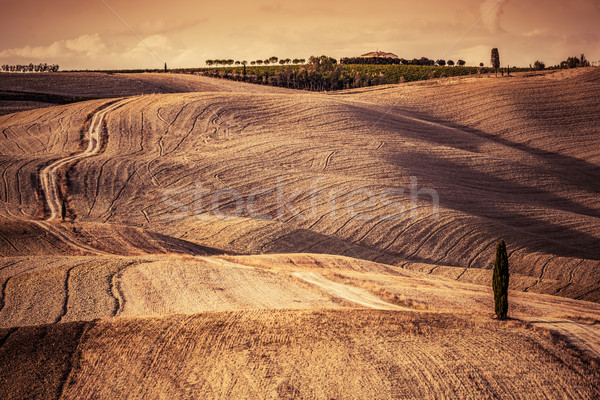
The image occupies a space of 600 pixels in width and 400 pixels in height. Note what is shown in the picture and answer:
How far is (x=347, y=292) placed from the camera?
66.1 ft

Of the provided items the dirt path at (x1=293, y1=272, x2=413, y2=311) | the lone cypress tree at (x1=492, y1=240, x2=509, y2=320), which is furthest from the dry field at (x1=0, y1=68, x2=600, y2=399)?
the lone cypress tree at (x1=492, y1=240, x2=509, y2=320)

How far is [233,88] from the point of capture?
9125 cm

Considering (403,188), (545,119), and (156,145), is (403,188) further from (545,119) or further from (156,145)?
(545,119)

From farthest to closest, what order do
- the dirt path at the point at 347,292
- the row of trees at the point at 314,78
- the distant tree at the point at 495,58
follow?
the row of trees at the point at 314,78 → the distant tree at the point at 495,58 → the dirt path at the point at 347,292

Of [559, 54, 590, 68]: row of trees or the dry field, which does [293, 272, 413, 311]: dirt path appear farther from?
[559, 54, 590, 68]: row of trees

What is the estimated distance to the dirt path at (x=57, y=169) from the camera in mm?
37656

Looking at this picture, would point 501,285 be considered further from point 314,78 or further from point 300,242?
point 314,78

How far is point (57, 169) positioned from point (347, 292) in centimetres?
3122

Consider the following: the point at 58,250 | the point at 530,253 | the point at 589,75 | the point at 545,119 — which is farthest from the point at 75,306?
the point at 589,75

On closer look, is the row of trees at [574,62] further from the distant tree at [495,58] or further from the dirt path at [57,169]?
the dirt path at [57,169]

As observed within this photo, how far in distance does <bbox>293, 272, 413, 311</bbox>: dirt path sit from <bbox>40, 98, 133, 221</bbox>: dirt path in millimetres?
20466

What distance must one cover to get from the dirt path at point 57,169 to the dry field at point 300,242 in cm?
23

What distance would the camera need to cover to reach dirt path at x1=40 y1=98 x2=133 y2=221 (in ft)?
124

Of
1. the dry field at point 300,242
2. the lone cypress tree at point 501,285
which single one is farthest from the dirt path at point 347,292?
the lone cypress tree at point 501,285
